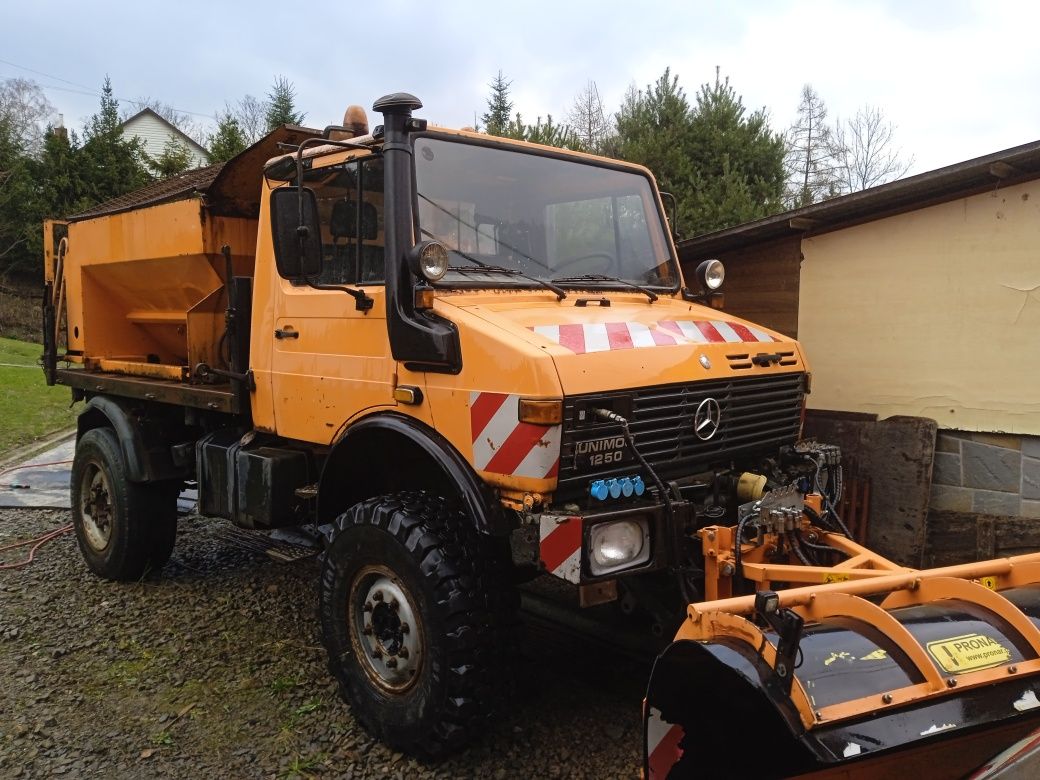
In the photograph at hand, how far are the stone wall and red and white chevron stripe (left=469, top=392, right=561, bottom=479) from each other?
3.71 metres

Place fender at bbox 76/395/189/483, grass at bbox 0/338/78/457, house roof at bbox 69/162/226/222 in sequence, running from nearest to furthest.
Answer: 1. house roof at bbox 69/162/226/222
2. fender at bbox 76/395/189/483
3. grass at bbox 0/338/78/457

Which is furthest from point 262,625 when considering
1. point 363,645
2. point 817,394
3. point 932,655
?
point 817,394

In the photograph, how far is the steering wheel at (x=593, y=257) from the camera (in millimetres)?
4035

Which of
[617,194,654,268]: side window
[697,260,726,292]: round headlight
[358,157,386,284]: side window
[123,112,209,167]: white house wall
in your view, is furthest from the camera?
[123,112,209,167]: white house wall

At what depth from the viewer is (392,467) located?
160 inches

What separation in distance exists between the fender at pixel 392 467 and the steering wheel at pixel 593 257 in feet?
3.68

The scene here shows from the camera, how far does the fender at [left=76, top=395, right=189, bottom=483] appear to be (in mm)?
5379

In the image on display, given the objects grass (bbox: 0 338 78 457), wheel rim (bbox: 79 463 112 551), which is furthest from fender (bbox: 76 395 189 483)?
grass (bbox: 0 338 78 457)

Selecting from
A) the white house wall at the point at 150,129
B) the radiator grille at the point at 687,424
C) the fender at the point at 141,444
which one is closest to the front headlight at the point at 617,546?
the radiator grille at the point at 687,424

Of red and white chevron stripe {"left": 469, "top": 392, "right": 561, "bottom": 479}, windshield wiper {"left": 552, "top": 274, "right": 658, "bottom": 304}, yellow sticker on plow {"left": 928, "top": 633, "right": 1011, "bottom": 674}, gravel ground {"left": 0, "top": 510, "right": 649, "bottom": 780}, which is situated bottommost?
gravel ground {"left": 0, "top": 510, "right": 649, "bottom": 780}

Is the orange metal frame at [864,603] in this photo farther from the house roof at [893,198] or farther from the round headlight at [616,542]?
the house roof at [893,198]

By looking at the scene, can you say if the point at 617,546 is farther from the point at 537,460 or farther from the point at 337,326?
the point at 337,326

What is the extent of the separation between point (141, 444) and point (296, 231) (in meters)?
2.68

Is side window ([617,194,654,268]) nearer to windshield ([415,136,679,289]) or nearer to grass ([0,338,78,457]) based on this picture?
windshield ([415,136,679,289])
